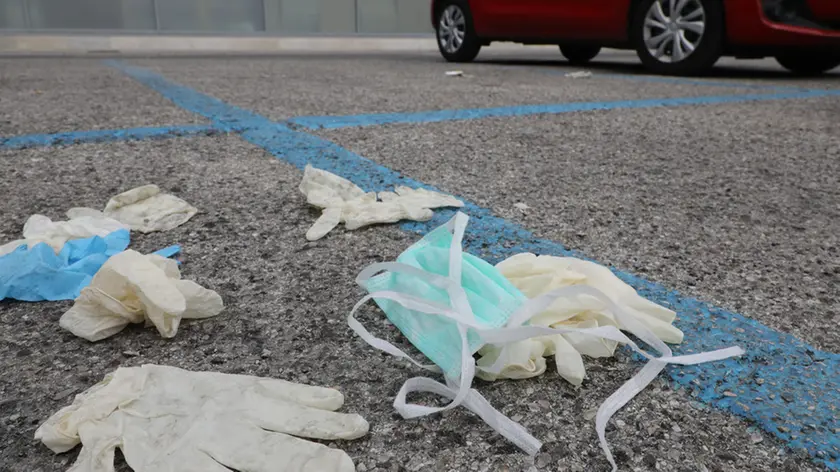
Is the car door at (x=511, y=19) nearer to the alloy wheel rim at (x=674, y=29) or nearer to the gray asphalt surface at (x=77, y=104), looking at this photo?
the alloy wheel rim at (x=674, y=29)

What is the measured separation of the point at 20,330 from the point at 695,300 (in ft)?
4.75

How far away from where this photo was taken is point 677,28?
19.2ft

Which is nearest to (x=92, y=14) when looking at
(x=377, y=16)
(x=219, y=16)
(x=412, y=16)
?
(x=219, y=16)

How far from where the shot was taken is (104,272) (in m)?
1.39

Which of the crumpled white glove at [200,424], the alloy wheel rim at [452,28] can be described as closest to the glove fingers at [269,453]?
the crumpled white glove at [200,424]

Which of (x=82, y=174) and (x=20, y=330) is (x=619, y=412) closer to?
(x=20, y=330)

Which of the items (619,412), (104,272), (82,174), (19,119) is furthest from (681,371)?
(19,119)

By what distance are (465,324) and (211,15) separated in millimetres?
10832

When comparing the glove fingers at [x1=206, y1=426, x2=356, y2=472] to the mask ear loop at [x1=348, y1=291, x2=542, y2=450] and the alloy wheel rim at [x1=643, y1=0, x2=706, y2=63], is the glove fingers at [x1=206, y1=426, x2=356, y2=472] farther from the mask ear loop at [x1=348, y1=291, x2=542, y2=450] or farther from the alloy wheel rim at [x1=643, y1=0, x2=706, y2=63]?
the alloy wheel rim at [x1=643, y1=0, x2=706, y2=63]

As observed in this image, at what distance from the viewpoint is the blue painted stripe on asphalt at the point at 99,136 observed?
2791 mm

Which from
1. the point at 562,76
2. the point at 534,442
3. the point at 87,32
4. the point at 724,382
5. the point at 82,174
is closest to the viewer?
the point at 534,442

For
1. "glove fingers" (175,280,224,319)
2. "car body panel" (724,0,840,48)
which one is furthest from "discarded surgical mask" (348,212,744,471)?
"car body panel" (724,0,840,48)

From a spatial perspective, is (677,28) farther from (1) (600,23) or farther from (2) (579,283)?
(2) (579,283)

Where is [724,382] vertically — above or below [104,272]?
below
